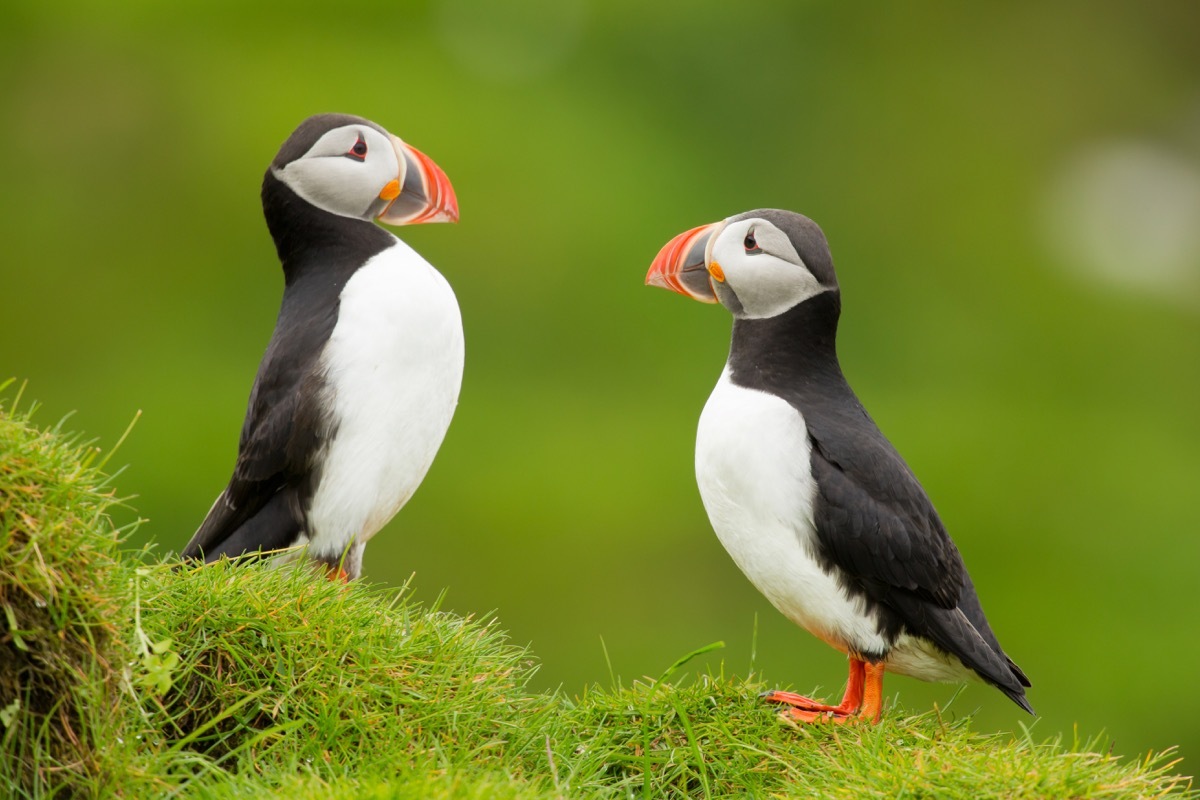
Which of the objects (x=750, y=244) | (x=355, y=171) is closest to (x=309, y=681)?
(x=355, y=171)

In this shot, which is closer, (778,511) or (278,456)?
(778,511)

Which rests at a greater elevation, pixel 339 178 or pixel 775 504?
pixel 339 178

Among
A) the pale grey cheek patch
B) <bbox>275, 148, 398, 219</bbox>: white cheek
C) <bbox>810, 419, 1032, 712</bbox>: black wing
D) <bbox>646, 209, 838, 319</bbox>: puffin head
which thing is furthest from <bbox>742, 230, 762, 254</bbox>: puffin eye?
<bbox>275, 148, 398, 219</bbox>: white cheek

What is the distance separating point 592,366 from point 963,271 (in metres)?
3.19

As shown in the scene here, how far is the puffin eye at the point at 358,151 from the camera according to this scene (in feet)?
13.9

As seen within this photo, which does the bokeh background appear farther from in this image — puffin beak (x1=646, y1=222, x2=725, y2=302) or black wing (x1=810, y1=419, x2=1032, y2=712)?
black wing (x1=810, y1=419, x2=1032, y2=712)

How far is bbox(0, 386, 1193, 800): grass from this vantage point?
282cm

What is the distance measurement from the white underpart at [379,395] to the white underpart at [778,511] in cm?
76

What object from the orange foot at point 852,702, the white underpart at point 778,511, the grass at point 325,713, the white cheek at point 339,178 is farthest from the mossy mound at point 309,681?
the white cheek at point 339,178

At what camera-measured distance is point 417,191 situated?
14.2 ft

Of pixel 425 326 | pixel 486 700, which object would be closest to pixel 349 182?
pixel 425 326

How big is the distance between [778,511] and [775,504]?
0.02 m

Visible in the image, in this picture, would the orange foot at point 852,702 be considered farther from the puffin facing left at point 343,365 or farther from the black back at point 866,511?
the puffin facing left at point 343,365

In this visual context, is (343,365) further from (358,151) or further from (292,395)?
(358,151)
